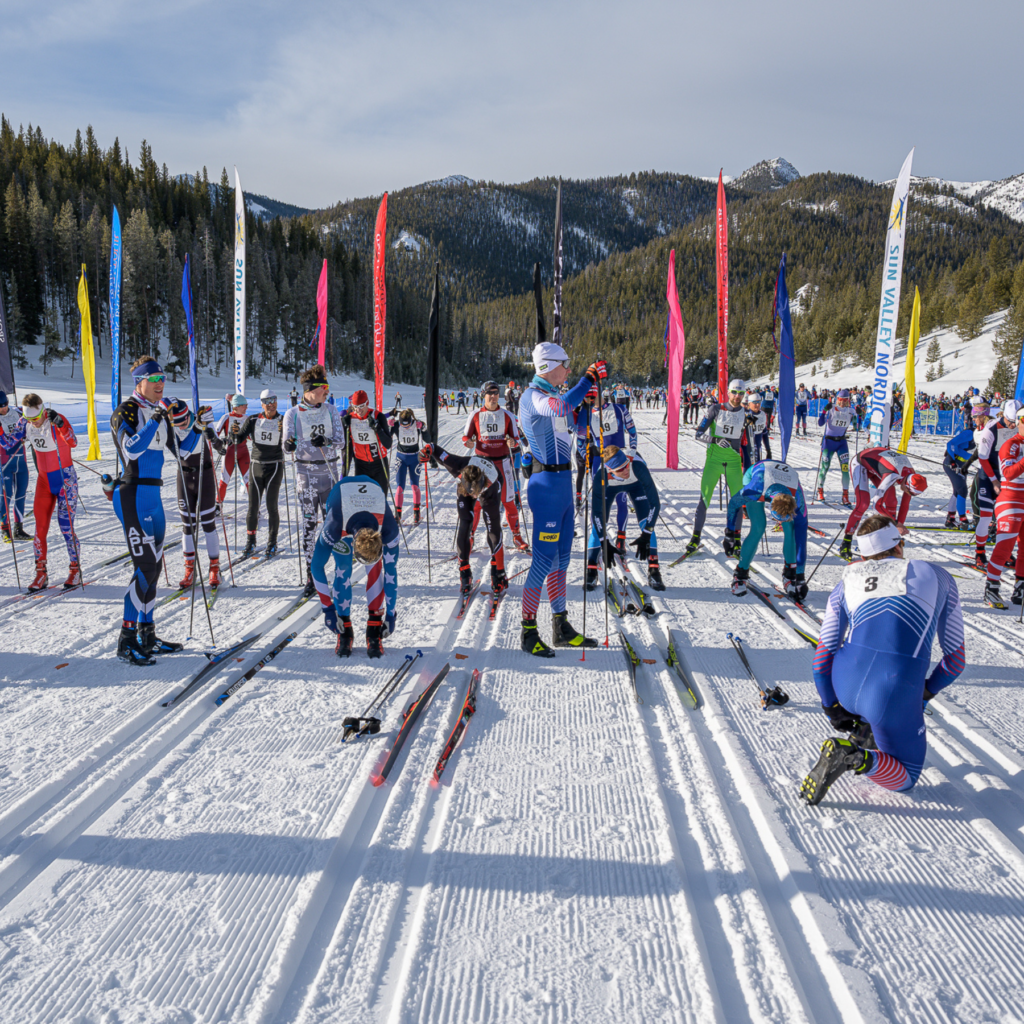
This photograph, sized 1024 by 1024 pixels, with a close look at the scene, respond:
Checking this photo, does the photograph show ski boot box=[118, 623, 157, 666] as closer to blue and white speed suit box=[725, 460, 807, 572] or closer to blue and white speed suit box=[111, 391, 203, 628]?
blue and white speed suit box=[111, 391, 203, 628]

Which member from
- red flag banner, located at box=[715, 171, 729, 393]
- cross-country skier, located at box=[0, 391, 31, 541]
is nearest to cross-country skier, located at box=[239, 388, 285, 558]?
cross-country skier, located at box=[0, 391, 31, 541]

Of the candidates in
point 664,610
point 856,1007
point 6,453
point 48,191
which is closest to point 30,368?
point 48,191

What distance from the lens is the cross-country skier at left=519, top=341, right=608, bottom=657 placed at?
444 centimetres

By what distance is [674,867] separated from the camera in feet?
8.11

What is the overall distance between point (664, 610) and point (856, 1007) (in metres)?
3.75

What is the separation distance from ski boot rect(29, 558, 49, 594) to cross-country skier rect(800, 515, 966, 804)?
6731mm

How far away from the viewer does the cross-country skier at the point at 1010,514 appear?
5.54 m

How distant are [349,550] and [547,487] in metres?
1.54

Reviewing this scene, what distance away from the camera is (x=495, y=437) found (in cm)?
691

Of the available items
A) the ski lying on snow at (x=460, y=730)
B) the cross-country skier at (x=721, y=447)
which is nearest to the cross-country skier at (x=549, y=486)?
the ski lying on snow at (x=460, y=730)

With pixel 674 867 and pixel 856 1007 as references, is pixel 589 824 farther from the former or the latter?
pixel 856 1007

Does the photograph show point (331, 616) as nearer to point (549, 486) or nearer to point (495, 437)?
point (549, 486)

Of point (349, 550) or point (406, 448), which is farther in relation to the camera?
point (406, 448)

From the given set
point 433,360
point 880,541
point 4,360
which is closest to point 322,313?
point 433,360
